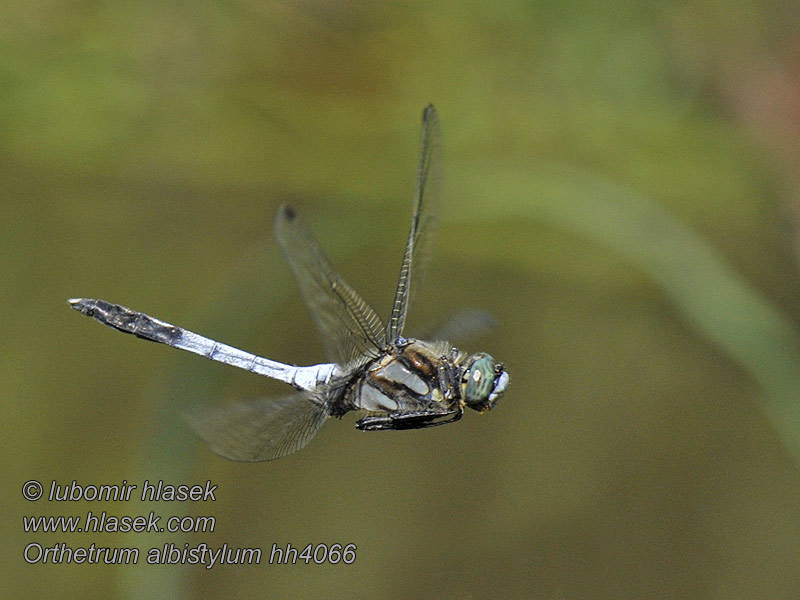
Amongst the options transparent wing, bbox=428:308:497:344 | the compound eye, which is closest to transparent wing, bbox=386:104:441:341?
transparent wing, bbox=428:308:497:344

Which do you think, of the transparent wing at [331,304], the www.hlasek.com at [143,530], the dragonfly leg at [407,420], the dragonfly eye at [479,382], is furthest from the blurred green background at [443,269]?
the dragonfly eye at [479,382]

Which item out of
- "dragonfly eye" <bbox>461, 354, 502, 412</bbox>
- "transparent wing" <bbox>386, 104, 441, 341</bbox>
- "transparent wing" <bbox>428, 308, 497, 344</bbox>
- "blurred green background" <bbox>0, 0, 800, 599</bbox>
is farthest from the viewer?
"blurred green background" <bbox>0, 0, 800, 599</bbox>

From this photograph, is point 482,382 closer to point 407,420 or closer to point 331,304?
point 407,420

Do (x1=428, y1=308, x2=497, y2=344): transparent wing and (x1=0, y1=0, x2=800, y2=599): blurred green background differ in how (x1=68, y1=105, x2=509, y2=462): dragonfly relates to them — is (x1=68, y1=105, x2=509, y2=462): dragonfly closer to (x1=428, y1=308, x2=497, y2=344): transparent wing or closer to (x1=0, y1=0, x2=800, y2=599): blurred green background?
(x1=428, y1=308, x2=497, y2=344): transparent wing

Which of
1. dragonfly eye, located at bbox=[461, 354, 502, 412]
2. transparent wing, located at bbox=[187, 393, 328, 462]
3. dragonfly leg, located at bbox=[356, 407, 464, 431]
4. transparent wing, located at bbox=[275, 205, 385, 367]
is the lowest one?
transparent wing, located at bbox=[187, 393, 328, 462]

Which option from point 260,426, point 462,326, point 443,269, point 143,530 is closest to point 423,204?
point 462,326

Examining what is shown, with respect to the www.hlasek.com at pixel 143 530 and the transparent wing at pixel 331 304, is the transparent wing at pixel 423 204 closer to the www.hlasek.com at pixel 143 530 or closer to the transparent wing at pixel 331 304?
the transparent wing at pixel 331 304

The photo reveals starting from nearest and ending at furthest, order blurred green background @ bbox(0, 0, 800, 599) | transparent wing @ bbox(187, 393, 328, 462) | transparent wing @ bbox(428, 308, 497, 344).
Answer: transparent wing @ bbox(187, 393, 328, 462) < transparent wing @ bbox(428, 308, 497, 344) < blurred green background @ bbox(0, 0, 800, 599)
